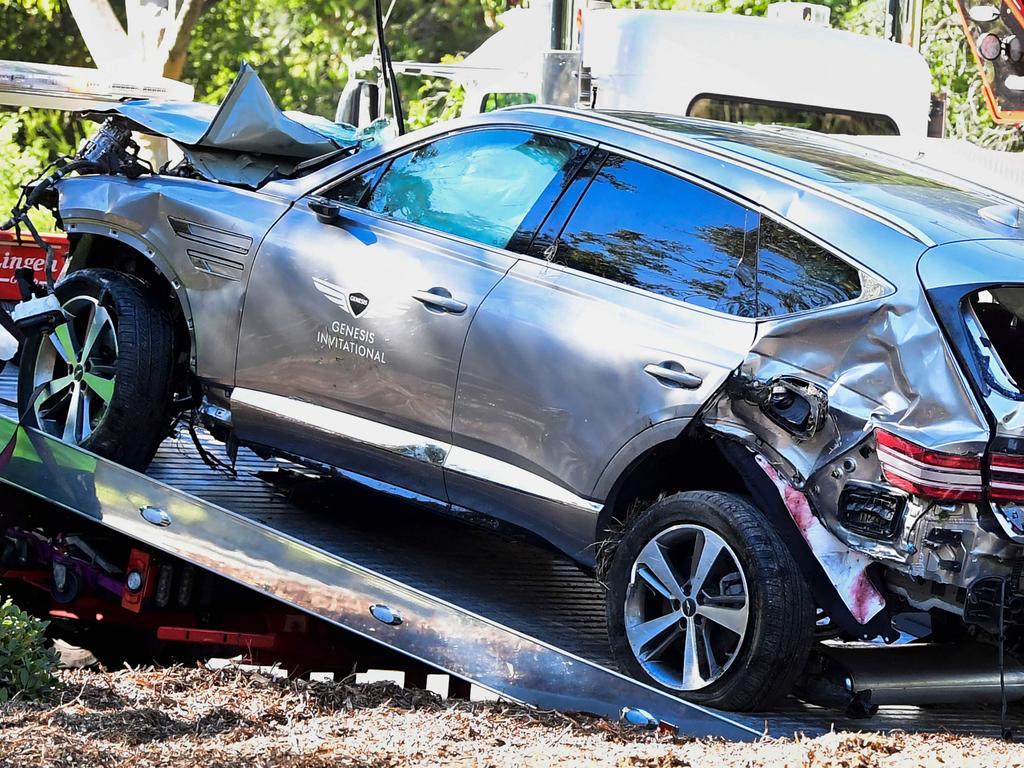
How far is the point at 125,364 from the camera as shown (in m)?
5.85

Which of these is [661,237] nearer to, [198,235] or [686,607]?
[686,607]

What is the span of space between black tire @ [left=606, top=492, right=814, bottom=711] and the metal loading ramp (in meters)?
0.12

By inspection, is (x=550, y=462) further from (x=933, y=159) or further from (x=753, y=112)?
(x=753, y=112)

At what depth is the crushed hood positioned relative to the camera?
6.10 meters

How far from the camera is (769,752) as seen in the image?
13.4 feet

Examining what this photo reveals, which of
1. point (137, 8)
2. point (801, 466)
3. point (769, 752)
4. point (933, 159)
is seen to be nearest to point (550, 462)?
point (801, 466)

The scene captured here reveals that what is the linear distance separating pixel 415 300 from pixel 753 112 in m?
5.36

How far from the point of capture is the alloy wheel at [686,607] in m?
4.53

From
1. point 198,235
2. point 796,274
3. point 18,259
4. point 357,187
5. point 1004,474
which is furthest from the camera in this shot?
point 18,259

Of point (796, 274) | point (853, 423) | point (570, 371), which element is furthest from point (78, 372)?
point (853, 423)

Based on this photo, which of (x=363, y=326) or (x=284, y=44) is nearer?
(x=363, y=326)

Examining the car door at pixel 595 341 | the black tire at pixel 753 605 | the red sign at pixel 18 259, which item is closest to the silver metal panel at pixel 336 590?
the black tire at pixel 753 605

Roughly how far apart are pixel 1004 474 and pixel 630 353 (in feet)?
3.77

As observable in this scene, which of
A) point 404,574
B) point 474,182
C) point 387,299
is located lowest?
point 404,574
